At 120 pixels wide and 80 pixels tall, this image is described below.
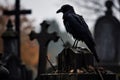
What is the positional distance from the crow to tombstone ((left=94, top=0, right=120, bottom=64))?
12875 millimetres

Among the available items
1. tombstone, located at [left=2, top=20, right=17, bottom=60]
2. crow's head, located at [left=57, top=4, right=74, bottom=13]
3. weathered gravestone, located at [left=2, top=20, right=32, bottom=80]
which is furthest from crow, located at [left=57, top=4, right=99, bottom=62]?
tombstone, located at [left=2, top=20, right=17, bottom=60]

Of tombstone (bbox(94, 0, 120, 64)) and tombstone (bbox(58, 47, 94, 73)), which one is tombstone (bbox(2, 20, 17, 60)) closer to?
tombstone (bbox(94, 0, 120, 64))

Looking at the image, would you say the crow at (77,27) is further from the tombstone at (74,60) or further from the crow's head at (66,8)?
the tombstone at (74,60)

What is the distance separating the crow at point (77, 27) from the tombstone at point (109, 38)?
42.2 feet

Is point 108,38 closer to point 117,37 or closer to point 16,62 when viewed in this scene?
point 117,37

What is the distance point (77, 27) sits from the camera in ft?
25.1

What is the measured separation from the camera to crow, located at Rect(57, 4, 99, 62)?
754cm

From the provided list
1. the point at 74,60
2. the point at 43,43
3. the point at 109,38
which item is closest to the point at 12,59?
the point at 43,43

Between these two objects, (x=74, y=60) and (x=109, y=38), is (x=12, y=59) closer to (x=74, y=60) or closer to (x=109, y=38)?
(x=109, y=38)

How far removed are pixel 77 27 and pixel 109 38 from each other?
1328 cm

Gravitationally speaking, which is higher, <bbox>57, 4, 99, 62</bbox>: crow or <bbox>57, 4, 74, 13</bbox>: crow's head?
<bbox>57, 4, 74, 13</bbox>: crow's head

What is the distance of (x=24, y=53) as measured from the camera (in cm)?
4688

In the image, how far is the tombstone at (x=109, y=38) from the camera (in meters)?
20.6

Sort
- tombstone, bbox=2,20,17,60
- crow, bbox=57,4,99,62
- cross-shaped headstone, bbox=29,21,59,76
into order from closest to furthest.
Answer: crow, bbox=57,4,99,62, cross-shaped headstone, bbox=29,21,59,76, tombstone, bbox=2,20,17,60
